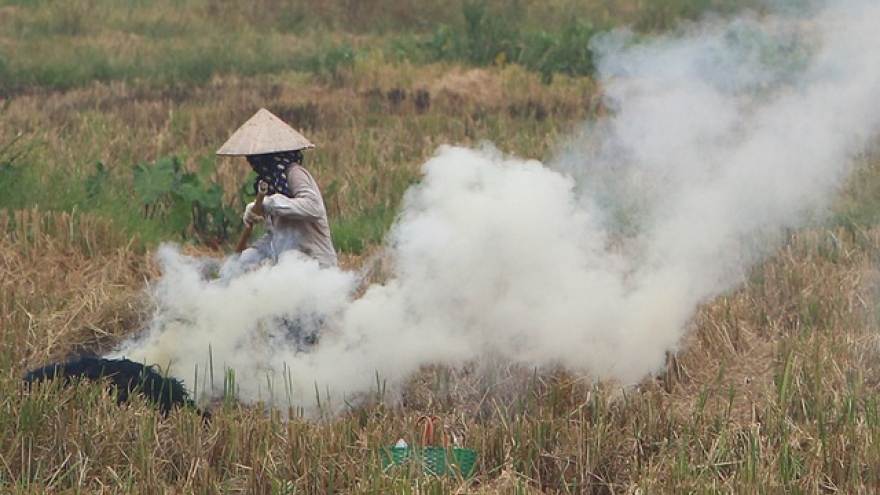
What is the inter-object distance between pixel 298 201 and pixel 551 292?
1.16 meters

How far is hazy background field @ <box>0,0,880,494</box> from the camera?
4707mm

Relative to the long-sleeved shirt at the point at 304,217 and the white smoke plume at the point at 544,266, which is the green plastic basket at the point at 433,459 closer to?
the white smoke plume at the point at 544,266

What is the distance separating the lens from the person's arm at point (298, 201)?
6012 millimetres

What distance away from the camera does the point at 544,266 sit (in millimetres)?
5656

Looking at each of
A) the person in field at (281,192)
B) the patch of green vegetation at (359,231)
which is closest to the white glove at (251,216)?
the person in field at (281,192)

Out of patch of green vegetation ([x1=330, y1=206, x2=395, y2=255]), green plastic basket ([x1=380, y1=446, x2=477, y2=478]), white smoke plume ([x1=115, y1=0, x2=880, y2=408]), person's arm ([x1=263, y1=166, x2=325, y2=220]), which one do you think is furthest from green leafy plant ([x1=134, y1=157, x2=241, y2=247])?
green plastic basket ([x1=380, y1=446, x2=477, y2=478])

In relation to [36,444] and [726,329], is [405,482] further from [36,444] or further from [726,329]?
[726,329]

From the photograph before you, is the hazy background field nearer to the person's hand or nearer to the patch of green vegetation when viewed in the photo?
the patch of green vegetation

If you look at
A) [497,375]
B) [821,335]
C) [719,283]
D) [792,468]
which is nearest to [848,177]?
[719,283]

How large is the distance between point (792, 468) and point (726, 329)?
1.70m

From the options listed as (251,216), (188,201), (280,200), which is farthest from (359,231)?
(280,200)

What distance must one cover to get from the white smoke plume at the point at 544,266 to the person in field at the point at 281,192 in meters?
0.20

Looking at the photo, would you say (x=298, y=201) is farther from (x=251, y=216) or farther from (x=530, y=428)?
(x=530, y=428)

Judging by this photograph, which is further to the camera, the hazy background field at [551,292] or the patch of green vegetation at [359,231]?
the patch of green vegetation at [359,231]
